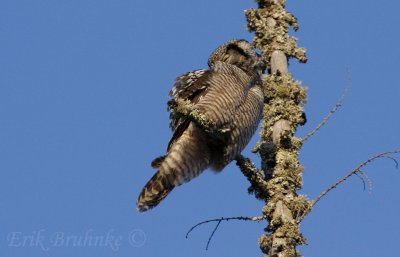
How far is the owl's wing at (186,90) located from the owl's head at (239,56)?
530mm

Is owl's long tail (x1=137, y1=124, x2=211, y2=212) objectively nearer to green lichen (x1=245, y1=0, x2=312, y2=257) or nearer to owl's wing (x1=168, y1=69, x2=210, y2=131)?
owl's wing (x1=168, y1=69, x2=210, y2=131)

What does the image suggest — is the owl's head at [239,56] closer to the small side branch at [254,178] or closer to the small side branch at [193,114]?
the small side branch at [193,114]

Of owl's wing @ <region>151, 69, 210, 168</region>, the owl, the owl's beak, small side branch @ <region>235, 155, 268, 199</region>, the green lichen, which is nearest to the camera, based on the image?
the green lichen

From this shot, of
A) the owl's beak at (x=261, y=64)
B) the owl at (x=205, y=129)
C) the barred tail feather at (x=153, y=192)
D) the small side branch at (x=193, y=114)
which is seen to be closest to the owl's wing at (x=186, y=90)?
the owl at (x=205, y=129)

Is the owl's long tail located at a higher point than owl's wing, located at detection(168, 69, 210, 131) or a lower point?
lower

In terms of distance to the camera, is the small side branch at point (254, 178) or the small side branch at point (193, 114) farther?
the small side branch at point (254, 178)

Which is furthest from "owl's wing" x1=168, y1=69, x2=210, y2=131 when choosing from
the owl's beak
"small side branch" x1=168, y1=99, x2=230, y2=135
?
the owl's beak

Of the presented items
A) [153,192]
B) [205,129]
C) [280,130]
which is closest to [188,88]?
[205,129]

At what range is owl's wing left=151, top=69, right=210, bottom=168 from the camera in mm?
5914

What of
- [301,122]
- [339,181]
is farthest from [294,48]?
[339,181]

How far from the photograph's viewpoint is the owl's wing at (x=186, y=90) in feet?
19.4

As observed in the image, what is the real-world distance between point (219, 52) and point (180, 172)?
1.63m

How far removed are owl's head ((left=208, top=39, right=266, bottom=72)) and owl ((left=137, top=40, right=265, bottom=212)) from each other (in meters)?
0.23

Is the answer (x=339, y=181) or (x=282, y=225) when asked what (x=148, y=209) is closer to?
(x=282, y=225)
